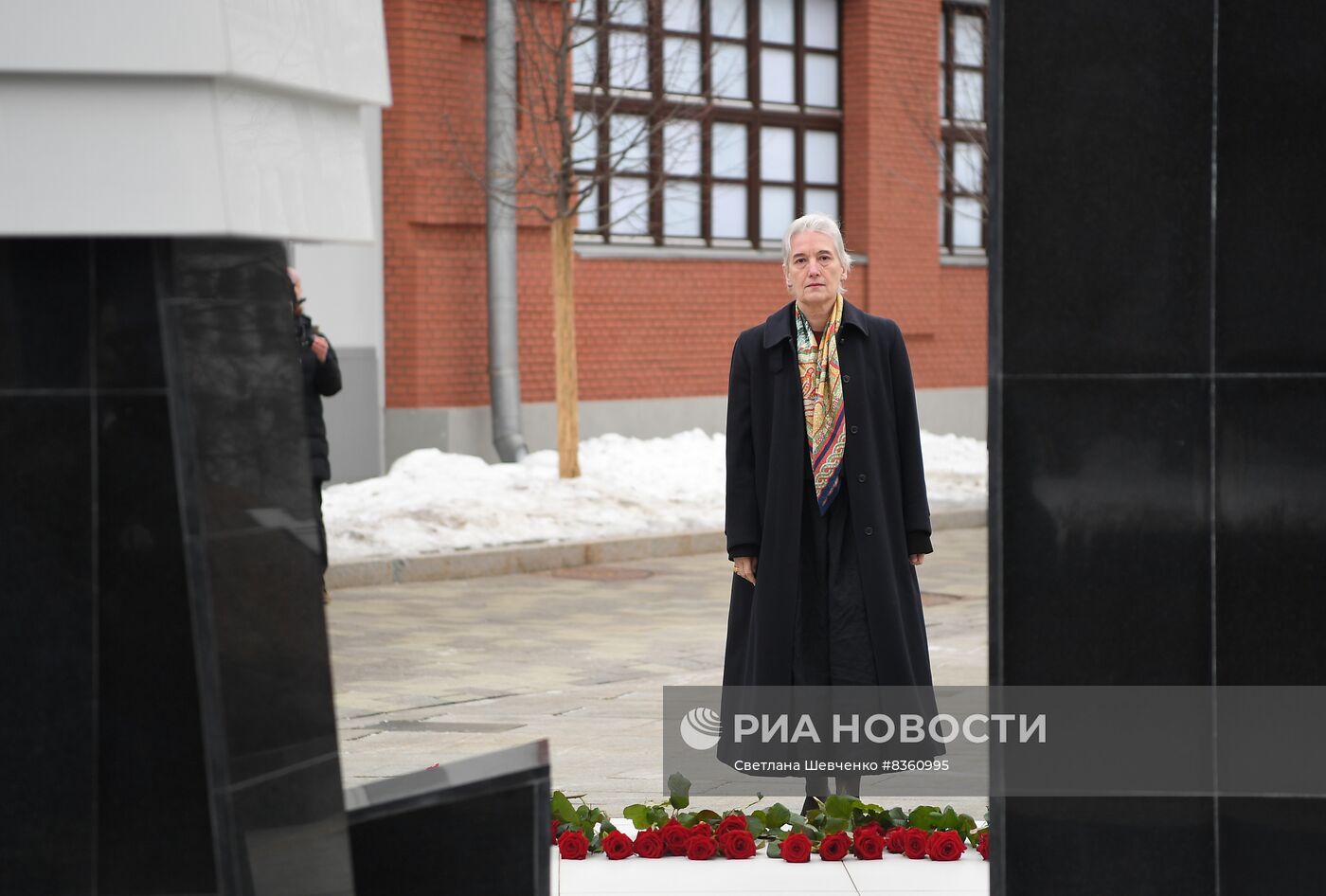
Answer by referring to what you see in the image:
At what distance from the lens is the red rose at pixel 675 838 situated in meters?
5.60

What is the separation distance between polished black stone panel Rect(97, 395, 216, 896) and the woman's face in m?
2.78

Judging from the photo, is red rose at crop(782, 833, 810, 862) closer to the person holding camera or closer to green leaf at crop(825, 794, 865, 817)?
green leaf at crop(825, 794, 865, 817)

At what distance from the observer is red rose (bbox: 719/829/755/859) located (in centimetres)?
552

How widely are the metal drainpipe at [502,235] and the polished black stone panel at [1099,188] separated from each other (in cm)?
1444

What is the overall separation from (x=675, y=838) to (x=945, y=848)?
→ 0.76m

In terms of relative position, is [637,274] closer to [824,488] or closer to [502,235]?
[502,235]

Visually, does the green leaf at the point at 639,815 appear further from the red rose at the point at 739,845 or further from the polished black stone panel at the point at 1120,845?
the polished black stone panel at the point at 1120,845

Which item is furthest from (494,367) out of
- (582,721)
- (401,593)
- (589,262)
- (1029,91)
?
(1029,91)

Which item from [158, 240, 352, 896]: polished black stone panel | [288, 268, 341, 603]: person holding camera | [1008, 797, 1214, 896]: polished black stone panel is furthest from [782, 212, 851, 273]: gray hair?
[288, 268, 341, 603]: person holding camera

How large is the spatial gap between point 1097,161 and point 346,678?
647 cm

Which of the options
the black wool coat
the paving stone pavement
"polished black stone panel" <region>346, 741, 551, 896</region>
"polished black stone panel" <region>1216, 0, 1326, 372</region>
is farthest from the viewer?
the paving stone pavement

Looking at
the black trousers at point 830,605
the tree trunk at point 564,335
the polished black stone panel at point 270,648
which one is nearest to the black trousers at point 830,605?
the black trousers at point 830,605

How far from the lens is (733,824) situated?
18.8 feet

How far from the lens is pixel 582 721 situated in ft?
27.8
